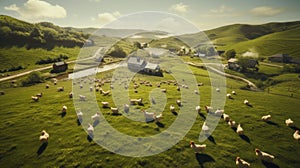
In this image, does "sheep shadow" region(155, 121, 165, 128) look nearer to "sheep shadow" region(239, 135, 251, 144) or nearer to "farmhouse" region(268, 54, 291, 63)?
"sheep shadow" region(239, 135, 251, 144)

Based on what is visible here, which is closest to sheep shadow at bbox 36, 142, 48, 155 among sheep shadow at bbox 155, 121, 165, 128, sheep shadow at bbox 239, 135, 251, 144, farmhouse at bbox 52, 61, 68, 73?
sheep shadow at bbox 155, 121, 165, 128

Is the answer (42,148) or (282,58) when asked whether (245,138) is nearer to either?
(42,148)

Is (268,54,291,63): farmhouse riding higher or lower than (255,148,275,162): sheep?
higher

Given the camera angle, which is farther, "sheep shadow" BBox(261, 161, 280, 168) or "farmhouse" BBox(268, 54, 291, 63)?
"farmhouse" BBox(268, 54, 291, 63)

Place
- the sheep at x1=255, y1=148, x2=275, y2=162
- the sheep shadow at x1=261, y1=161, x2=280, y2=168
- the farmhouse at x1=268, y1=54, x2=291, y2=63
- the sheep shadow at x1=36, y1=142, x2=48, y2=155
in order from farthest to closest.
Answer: the farmhouse at x1=268, y1=54, x2=291, y2=63 → the sheep shadow at x1=36, y1=142, x2=48, y2=155 → the sheep at x1=255, y1=148, x2=275, y2=162 → the sheep shadow at x1=261, y1=161, x2=280, y2=168

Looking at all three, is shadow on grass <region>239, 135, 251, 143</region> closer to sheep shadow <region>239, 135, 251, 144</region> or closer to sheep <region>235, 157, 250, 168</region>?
sheep shadow <region>239, 135, 251, 144</region>

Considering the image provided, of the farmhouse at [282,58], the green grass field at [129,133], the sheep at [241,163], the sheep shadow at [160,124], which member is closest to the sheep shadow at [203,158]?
the green grass field at [129,133]

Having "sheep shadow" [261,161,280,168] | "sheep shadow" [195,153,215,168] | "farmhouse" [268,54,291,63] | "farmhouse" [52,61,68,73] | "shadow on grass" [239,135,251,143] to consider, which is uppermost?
"farmhouse" [52,61,68,73]

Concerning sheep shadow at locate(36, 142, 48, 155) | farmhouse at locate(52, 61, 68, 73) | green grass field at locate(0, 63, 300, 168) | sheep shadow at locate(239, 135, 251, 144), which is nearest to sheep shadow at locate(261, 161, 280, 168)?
green grass field at locate(0, 63, 300, 168)

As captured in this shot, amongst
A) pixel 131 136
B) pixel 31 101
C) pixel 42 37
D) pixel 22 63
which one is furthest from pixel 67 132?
pixel 42 37

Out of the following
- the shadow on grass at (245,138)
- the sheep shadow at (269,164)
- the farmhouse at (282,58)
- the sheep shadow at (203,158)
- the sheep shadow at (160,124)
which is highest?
the farmhouse at (282,58)

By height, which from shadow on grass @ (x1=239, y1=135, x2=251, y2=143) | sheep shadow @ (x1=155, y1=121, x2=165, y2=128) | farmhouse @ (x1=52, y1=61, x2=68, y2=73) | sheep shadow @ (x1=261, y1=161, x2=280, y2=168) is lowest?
sheep shadow @ (x1=261, y1=161, x2=280, y2=168)

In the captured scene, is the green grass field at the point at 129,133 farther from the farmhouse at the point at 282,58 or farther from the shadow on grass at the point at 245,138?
the farmhouse at the point at 282,58

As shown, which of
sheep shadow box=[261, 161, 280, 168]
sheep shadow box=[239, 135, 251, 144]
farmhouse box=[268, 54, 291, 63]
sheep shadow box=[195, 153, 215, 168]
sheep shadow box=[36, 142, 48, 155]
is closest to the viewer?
sheep shadow box=[261, 161, 280, 168]
